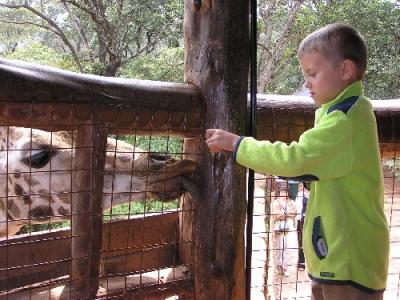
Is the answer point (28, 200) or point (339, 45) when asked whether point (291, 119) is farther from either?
point (28, 200)

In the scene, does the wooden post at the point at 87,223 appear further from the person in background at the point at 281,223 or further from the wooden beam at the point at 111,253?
the person in background at the point at 281,223

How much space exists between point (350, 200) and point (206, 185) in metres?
0.64

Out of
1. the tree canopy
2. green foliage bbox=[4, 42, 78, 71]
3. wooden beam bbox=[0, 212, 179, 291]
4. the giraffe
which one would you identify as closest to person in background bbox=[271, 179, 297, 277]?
wooden beam bbox=[0, 212, 179, 291]

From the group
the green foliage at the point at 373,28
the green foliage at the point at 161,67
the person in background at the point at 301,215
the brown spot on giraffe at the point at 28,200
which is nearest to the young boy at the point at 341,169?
the person in background at the point at 301,215

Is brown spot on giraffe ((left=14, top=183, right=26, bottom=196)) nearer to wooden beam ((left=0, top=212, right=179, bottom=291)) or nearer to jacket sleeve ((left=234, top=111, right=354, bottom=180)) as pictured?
wooden beam ((left=0, top=212, right=179, bottom=291))

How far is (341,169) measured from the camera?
1.66m

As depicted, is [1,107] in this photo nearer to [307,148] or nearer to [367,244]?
[307,148]

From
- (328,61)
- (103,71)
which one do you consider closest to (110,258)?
(328,61)

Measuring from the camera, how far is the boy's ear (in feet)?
5.49

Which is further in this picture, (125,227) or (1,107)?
(125,227)

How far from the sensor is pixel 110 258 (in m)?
2.62

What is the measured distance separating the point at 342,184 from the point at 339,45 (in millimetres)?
456

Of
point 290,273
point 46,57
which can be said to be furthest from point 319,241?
point 46,57

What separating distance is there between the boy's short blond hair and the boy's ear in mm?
13
